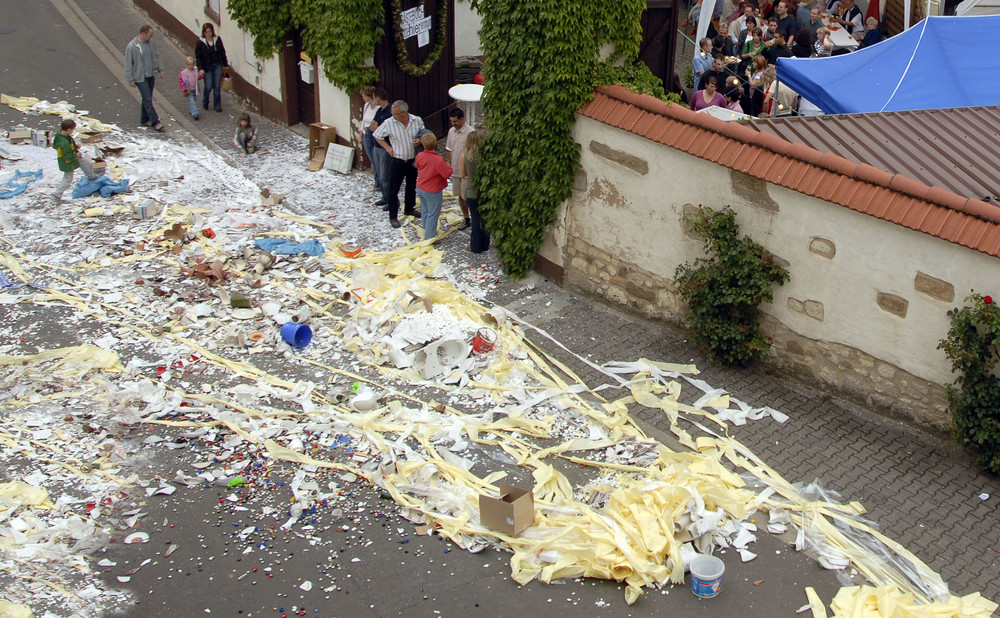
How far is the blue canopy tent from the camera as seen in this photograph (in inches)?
505

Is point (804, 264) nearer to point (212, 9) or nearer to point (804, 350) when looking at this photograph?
point (804, 350)

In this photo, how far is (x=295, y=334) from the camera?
404 inches

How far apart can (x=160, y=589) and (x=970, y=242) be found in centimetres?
659

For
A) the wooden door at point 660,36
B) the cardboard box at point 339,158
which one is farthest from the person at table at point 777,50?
the cardboard box at point 339,158

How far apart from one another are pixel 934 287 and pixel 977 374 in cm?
78

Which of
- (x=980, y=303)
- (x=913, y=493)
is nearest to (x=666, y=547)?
(x=913, y=493)

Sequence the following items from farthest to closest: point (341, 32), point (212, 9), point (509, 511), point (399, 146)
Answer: point (212, 9), point (341, 32), point (399, 146), point (509, 511)

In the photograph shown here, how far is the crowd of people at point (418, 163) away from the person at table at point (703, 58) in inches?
178

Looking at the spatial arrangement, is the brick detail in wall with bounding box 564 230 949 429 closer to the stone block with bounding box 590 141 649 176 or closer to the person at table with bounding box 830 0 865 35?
the stone block with bounding box 590 141 649 176

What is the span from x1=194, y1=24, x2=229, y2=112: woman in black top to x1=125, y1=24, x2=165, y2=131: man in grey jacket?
76cm

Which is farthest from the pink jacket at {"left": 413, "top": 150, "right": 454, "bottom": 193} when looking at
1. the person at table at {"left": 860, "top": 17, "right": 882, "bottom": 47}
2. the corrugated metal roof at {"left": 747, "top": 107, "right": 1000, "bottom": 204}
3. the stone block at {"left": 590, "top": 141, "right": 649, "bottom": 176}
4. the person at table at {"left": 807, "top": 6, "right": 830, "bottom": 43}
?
the person at table at {"left": 860, "top": 17, "right": 882, "bottom": 47}

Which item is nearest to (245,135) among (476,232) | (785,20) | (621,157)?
(476,232)

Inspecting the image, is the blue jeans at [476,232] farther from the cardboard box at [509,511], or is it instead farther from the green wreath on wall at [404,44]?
the cardboard box at [509,511]

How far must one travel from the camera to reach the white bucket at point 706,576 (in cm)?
714
